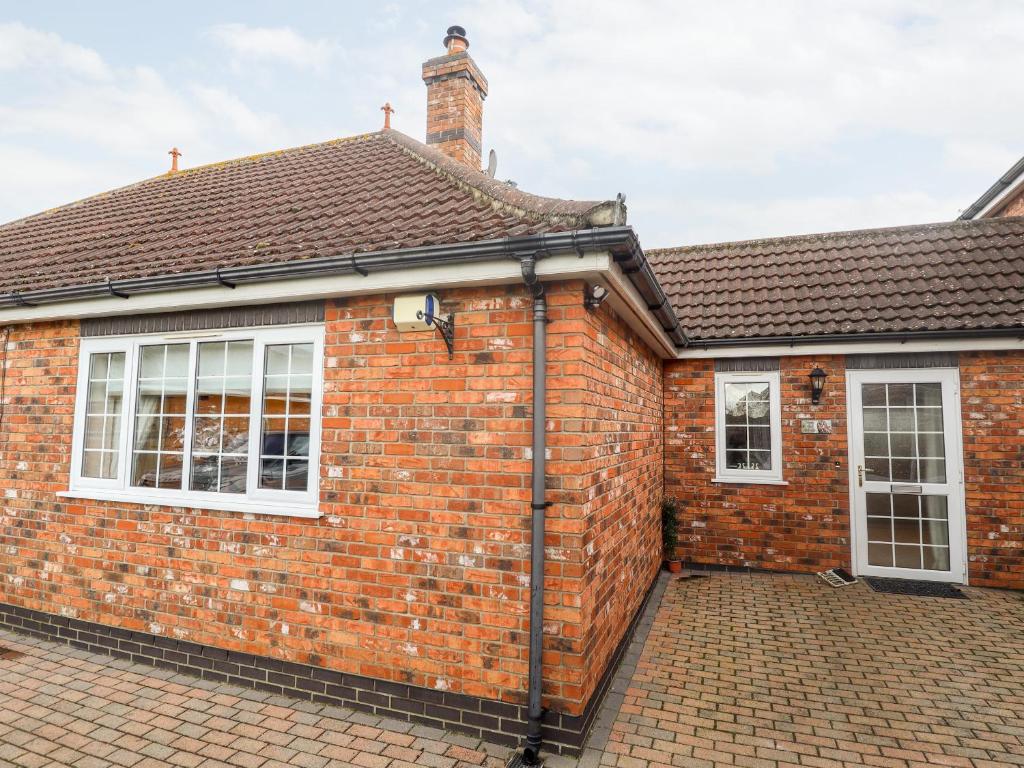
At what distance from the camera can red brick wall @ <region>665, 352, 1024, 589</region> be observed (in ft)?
20.0

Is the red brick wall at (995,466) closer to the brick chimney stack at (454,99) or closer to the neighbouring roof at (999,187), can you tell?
the neighbouring roof at (999,187)

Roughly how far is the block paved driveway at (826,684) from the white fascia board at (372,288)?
2.89m

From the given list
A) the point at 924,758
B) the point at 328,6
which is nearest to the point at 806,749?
the point at 924,758

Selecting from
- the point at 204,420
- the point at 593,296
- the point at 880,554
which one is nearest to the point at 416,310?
the point at 593,296

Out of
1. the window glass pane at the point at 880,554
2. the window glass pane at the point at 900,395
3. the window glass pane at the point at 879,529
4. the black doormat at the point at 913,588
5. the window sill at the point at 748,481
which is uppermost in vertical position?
the window glass pane at the point at 900,395

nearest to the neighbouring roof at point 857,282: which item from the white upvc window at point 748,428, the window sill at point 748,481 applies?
the white upvc window at point 748,428

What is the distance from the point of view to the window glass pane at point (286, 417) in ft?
12.6

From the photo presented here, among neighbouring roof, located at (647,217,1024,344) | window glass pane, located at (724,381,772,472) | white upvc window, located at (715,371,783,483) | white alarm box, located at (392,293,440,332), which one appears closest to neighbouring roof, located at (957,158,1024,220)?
neighbouring roof, located at (647,217,1024,344)

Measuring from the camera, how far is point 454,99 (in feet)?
23.1

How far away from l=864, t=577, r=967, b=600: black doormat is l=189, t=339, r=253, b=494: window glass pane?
23.5 ft

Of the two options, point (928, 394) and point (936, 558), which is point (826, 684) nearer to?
point (936, 558)

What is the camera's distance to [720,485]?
23.3ft

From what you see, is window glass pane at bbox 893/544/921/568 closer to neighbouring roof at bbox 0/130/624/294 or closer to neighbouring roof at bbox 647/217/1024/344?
neighbouring roof at bbox 647/217/1024/344

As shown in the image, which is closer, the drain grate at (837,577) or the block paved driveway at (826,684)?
the block paved driveway at (826,684)
